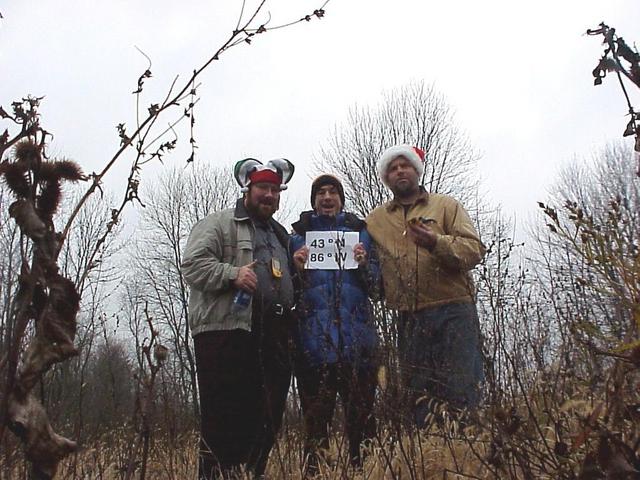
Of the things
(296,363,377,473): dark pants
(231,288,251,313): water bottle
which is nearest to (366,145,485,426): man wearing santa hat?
(296,363,377,473): dark pants

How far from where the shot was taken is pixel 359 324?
3639 millimetres

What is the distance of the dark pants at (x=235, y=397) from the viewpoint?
3.65 m

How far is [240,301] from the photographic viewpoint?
3.72m

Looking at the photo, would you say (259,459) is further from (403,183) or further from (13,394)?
(13,394)

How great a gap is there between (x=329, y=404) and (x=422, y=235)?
935mm

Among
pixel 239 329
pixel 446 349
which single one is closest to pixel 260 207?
pixel 239 329

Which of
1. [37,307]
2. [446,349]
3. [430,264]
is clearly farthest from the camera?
[430,264]

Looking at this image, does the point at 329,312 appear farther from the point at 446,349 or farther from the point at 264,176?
the point at 264,176

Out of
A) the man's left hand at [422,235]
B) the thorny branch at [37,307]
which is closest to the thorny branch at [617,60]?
the thorny branch at [37,307]

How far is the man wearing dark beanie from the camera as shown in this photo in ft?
11.3

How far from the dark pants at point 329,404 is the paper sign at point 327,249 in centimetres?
52

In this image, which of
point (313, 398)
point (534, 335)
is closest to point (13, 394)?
point (534, 335)

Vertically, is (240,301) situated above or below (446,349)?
above

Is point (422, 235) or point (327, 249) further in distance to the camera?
point (327, 249)
